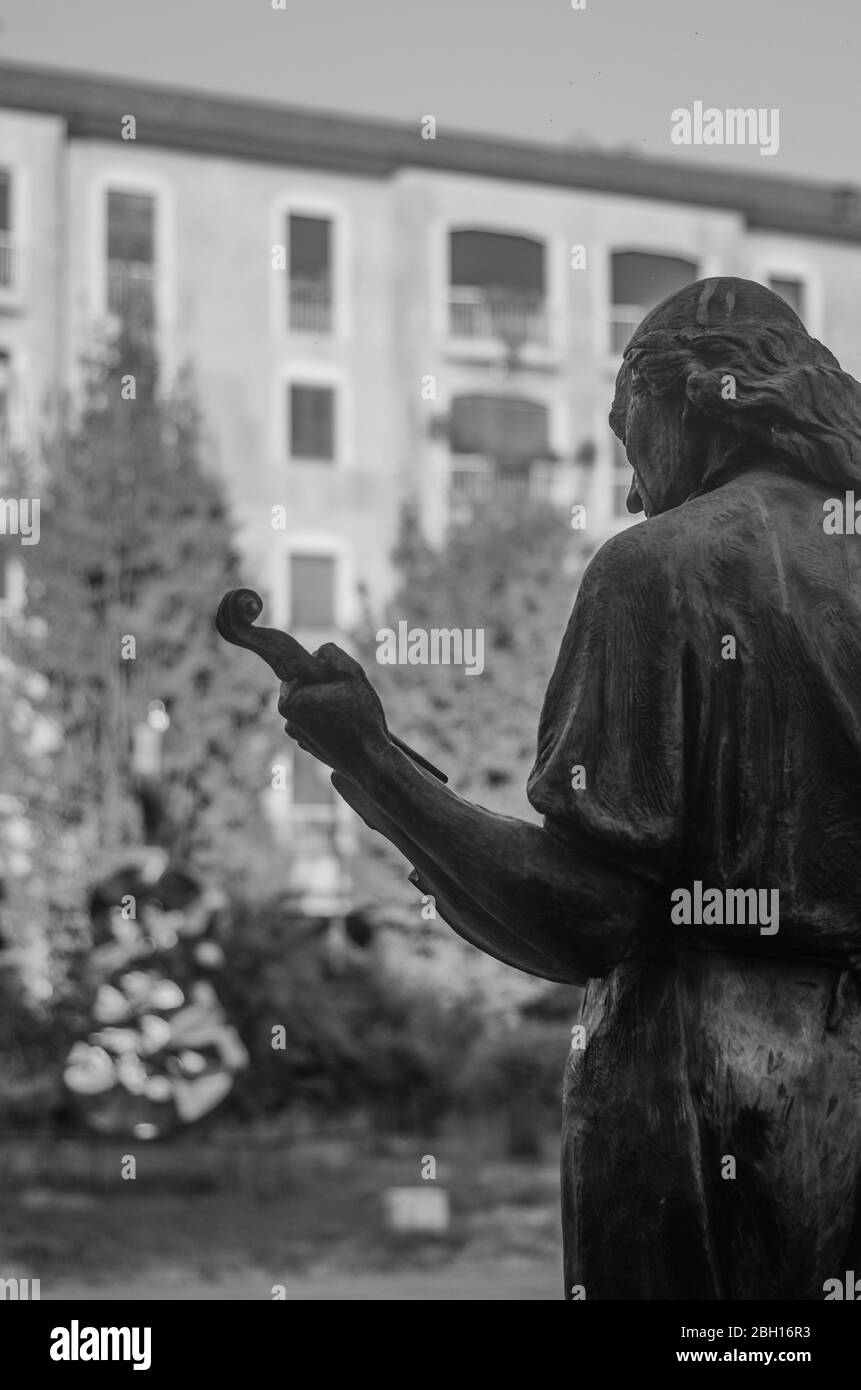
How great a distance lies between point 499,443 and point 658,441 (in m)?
34.2

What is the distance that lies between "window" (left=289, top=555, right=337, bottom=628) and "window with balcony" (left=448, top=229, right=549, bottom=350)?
455 cm

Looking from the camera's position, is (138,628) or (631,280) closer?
(138,628)

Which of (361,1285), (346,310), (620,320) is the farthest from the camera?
(620,320)

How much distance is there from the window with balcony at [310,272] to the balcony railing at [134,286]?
8.55ft

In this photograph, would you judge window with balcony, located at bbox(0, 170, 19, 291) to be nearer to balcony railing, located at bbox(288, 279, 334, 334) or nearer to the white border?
the white border

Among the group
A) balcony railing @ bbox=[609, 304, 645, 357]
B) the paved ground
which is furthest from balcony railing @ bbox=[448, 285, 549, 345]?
the paved ground

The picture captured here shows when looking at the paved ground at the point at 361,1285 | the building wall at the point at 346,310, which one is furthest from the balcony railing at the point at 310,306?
the paved ground at the point at 361,1285

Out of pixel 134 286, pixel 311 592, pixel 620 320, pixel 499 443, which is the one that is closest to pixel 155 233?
pixel 134 286

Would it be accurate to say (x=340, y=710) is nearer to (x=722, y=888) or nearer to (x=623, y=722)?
(x=623, y=722)

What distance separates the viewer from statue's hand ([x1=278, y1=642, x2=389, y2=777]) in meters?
2.19

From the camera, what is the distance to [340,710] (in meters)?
2.19

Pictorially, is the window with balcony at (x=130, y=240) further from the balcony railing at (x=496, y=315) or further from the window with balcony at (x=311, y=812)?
the window with balcony at (x=311, y=812)

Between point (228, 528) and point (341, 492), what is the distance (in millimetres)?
9683
